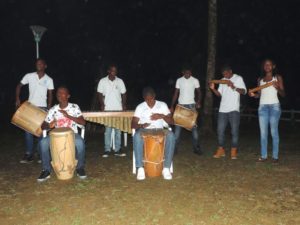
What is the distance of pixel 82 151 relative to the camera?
715 cm

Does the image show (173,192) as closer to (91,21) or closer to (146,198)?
(146,198)

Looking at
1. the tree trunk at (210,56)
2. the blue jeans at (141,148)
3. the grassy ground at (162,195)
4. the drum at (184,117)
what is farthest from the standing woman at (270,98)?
the tree trunk at (210,56)

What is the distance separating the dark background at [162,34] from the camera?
17.9m

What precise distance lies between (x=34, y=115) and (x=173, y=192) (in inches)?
111

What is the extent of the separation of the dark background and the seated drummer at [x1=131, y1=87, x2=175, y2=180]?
846 cm

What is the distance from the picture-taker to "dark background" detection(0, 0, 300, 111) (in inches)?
706

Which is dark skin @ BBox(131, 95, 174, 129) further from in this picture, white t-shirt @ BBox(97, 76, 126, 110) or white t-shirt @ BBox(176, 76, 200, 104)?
white t-shirt @ BBox(176, 76, 200, 104)

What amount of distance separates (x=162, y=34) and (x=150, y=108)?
13.4 meters

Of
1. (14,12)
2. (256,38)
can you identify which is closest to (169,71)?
(256,38)

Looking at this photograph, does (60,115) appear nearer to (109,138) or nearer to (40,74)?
(40,74)

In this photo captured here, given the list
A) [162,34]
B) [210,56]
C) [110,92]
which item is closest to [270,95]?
[110,92]

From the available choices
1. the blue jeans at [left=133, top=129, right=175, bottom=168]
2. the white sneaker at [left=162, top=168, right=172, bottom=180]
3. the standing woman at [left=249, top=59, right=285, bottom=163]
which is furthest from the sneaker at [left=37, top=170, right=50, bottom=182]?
the standing woman at [left=249, top=59, right=285, bottom=163]

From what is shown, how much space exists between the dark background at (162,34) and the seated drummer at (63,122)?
830 centimetres

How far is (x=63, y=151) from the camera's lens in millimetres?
6930
